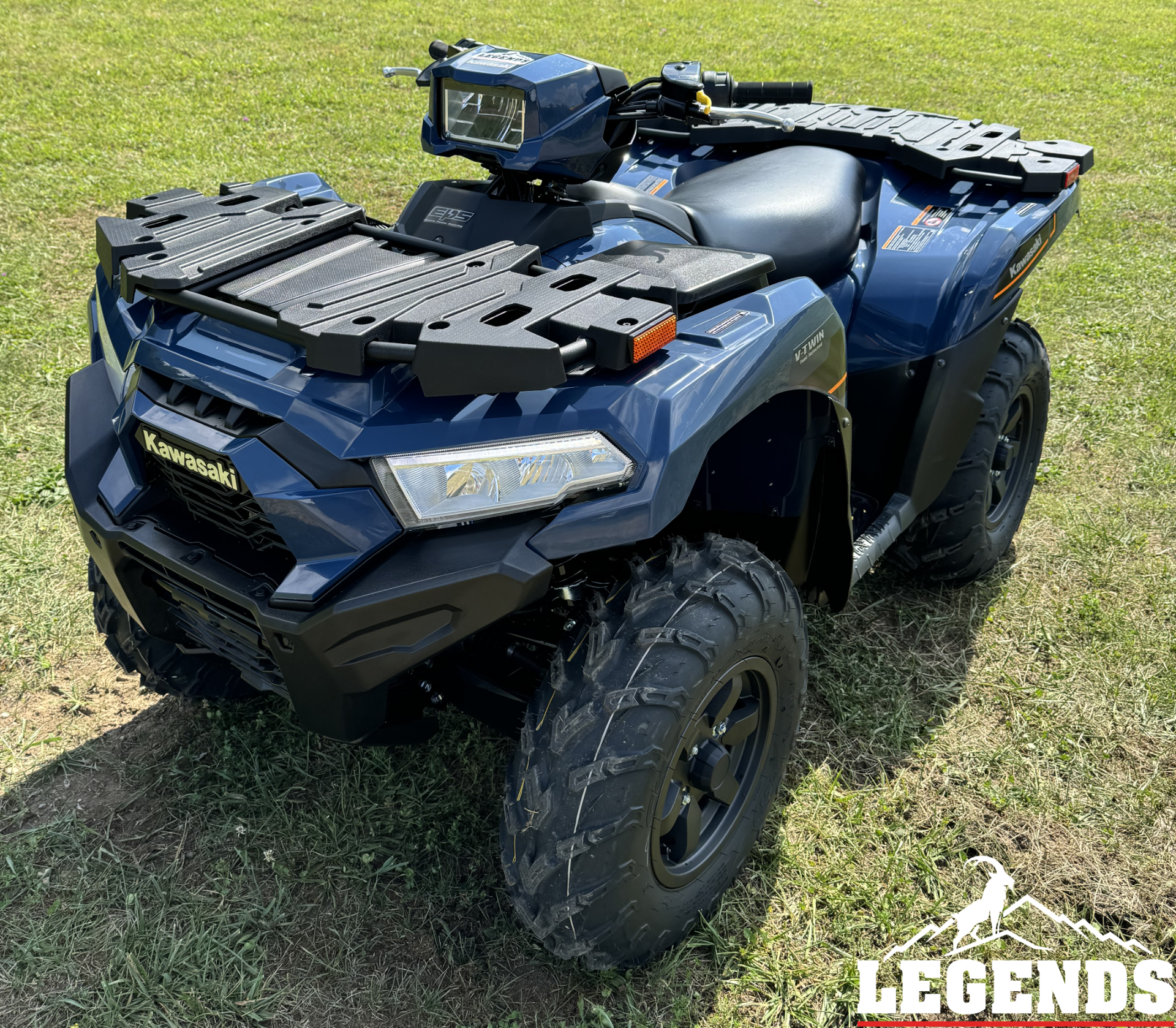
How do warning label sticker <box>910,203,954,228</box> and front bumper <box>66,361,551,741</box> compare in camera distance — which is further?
warning label sticker <box>910,203,954,228</box>

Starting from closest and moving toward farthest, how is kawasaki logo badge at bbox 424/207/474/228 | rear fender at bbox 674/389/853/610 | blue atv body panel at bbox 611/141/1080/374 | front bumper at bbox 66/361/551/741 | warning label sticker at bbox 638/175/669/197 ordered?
front bumper at bbox 66/361/551/741
rear fender at bbox 674/389/853/610
kawasaki logo badge at bbox 424/207/474/228
blue atv body panel at bbox 611/141/1080/374
warning label sticker at bbox 638/175/669/197

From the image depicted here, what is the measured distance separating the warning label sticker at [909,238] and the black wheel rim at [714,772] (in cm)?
140

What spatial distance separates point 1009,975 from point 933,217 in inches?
78.7

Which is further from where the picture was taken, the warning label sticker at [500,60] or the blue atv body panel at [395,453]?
the warning label sticker at [500,60]

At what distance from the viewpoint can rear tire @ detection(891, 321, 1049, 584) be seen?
9.93 ft

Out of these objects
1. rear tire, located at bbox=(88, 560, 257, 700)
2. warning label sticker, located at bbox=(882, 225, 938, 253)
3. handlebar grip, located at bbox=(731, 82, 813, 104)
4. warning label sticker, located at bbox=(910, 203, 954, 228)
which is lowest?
rear tire, located at bbox=(88, 560, 257, 700)

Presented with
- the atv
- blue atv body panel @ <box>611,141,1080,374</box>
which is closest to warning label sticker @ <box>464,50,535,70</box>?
the atv

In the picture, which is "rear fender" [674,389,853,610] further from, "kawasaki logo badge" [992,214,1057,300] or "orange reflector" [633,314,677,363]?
"kawasaki logo badge" [992,214,1057,300]

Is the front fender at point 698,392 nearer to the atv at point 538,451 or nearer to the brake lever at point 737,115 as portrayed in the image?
the atv at point 538,451

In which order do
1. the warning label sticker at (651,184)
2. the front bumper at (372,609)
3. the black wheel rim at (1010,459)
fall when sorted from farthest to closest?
the warning label sticker at (651,184) < the black wheel rim at (1010,459) < the front bumper at (372,609)

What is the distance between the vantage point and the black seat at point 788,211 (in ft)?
8.46

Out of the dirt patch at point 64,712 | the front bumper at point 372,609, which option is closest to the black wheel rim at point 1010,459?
the front bumper at point 372,609

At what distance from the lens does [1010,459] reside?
3336mm

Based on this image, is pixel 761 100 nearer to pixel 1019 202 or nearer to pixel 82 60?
pixel 1019 202
